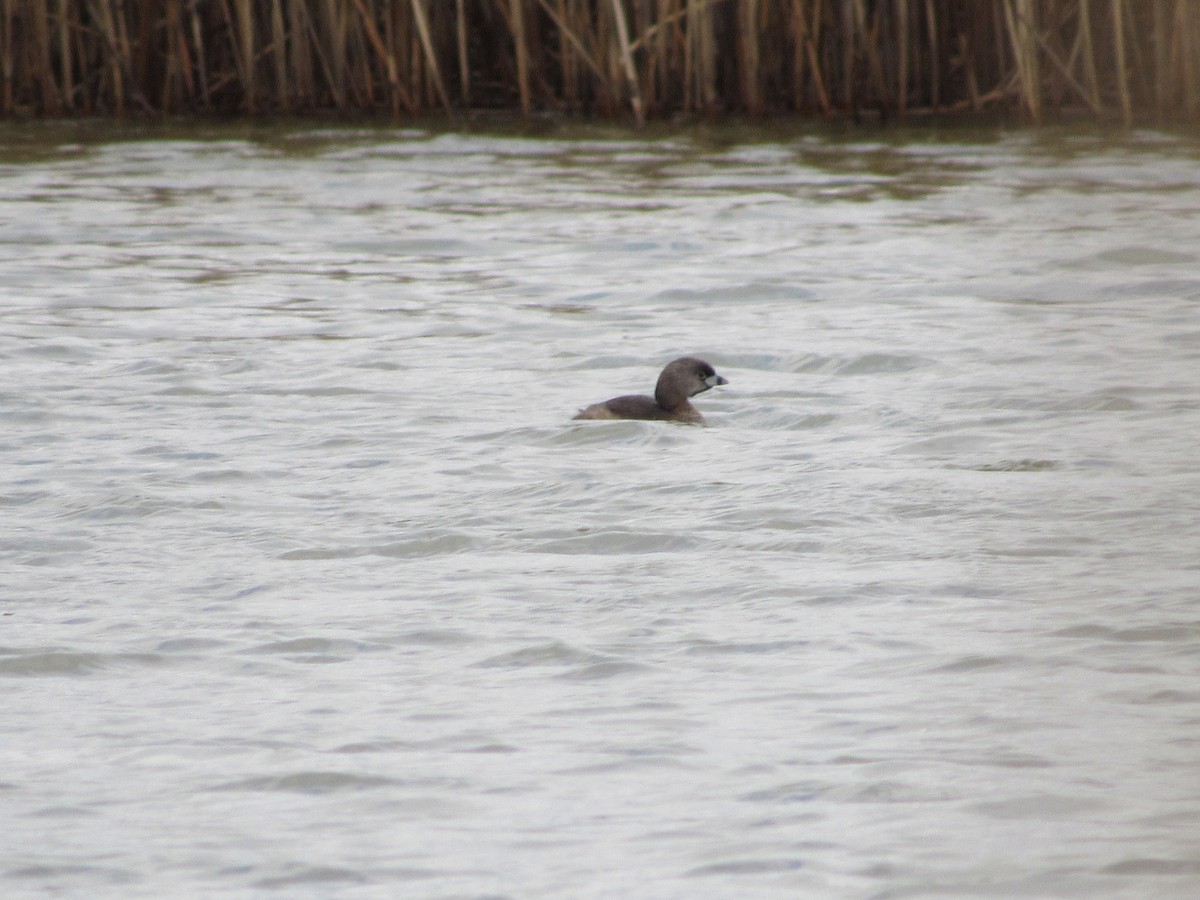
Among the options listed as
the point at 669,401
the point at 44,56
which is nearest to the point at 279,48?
the point at 44,56

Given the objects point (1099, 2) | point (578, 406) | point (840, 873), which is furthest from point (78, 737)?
point (1099, 2)

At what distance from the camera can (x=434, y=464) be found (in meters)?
6.67

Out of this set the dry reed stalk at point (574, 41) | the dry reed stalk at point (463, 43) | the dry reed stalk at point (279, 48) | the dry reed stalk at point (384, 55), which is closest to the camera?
the dry reed stalk at point (574, 41)

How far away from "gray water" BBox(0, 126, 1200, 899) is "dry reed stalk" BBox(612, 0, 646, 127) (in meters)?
2.72

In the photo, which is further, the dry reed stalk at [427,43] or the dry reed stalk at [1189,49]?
the dry reed stalk at [427,43]

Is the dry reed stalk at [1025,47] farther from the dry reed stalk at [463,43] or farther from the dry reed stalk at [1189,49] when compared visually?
the dry reed stalk at [463,43]

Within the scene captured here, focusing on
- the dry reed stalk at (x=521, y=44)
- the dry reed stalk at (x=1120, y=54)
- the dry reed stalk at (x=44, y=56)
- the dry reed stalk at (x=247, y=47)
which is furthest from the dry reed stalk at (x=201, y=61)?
the dry reed stalk at (x=1120, y=54)

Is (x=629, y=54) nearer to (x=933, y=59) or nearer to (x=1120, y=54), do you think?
(x=933, y=59)

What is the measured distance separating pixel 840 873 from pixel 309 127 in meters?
14.1

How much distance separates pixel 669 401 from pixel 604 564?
6.62 ft

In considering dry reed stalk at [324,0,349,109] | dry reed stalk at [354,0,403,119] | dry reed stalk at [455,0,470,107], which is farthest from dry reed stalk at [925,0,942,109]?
dry reed stalk at [324,0,349,109]

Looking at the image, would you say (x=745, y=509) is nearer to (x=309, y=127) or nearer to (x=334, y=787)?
(x=334, y=787)

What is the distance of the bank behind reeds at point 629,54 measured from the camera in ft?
47.5

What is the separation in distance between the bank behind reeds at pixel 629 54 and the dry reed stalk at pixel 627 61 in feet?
0.06
